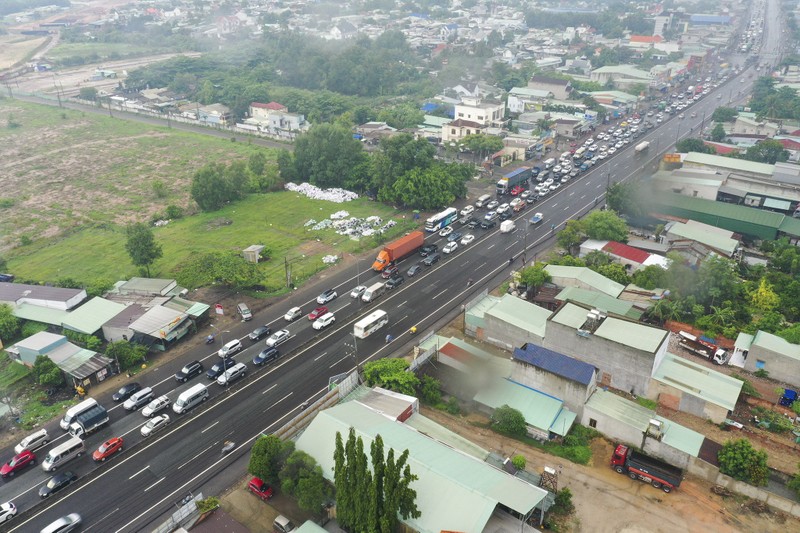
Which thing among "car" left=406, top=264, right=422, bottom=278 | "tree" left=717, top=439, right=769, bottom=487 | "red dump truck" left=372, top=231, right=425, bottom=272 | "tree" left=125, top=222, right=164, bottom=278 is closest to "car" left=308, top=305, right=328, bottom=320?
"red dump truck" left=372, top=231, right=425, bottom=272

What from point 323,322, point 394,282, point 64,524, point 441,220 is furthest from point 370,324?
point 64,524

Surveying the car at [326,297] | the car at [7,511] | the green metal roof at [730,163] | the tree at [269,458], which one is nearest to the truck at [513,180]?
the green metal roof at [730,163]

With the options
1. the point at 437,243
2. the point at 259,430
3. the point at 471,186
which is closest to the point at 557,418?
the point at 259,430

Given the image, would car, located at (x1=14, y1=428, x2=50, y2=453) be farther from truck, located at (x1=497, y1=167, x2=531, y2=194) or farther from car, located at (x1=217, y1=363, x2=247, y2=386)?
truck, located at (x1=497, y1=167, x2=531, y2=194)

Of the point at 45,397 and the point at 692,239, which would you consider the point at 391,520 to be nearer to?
the point at 45,397

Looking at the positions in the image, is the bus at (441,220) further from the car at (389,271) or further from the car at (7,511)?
the car at (7,511)

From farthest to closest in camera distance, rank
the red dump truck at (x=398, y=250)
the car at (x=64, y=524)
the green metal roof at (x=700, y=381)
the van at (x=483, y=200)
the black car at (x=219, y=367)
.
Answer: the van at (x=483, y=200) → the red dump truck at (x=398, y=250) → the black car at (x=219, y=367) → the green metal roof at (x=700, y=381) → the car at (x=64, y=524)
